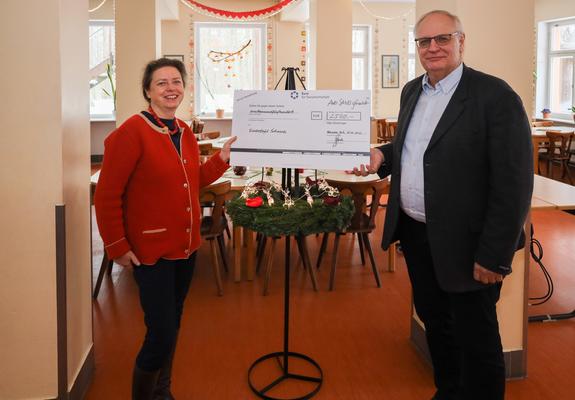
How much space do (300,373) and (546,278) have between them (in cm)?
241

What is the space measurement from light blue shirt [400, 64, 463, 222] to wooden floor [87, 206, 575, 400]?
103 centimetres

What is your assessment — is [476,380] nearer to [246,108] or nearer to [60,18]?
[246,108]

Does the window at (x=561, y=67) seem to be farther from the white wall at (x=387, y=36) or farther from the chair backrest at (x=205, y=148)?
the chair backrest at (x=205, y=148)

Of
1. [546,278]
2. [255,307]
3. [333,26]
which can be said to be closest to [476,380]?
[255,307]

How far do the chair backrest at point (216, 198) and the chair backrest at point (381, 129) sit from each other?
260 inches

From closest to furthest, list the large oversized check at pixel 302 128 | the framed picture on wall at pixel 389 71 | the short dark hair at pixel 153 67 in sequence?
the short dark hair at pixel 153 67 → the large oversized check at pixel 302 128 → the framed picture on wall at pixel 389 71

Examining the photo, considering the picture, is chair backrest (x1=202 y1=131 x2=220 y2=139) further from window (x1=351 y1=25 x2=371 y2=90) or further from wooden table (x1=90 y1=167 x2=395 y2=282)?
window (x1=351 y1=25 x2=371 y2=90)

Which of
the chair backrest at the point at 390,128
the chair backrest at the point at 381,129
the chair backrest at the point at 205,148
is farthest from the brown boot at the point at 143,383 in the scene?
the chair backrest at the point at 381,129

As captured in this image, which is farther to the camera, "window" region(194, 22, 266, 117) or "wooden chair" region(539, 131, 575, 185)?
"window" region(194, 22, 266, 117)

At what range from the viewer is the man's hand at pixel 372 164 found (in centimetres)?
227

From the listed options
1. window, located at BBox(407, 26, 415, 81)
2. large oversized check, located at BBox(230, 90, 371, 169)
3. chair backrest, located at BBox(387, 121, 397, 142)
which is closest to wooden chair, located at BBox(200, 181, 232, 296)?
large oversized check, located at BBox(230, 90, 371, 169)

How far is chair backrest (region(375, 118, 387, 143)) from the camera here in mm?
10086

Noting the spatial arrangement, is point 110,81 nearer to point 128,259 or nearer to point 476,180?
point 128,259

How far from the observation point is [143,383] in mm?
2119
